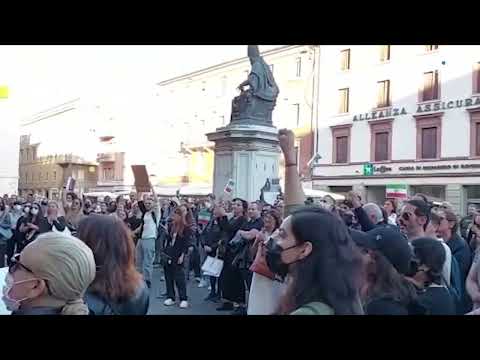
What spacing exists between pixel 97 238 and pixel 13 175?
43.0 m

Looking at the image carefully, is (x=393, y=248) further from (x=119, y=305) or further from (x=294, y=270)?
(x=119, y=305)

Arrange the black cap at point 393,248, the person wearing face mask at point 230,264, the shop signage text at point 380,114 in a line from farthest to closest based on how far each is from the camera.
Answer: the shop signage text at point 380,114 → the person wearing face mask at point 230,264 → the black cap at point 393,248

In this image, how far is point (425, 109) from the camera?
28.0 metres

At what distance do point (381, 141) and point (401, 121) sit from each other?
1553 mm

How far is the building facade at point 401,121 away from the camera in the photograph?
26375 millimetres

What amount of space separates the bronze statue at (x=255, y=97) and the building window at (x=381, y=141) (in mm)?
16588

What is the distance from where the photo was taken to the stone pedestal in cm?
1367

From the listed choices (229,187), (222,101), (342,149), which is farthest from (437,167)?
(229,187)

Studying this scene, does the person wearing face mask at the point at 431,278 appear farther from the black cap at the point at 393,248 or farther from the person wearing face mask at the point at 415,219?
the person wearing face mask at the point at 415,219

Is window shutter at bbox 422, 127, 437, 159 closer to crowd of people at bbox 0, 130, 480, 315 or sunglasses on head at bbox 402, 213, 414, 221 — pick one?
crowd of people at bbox 0, 130, 480, 315

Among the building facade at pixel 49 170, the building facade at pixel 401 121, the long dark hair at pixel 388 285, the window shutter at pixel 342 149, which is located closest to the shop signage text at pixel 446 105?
the building facade at pixel 401 121

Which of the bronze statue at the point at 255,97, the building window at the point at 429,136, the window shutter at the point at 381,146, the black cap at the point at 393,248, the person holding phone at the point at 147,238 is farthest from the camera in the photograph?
the window shutter at the point at 381,146

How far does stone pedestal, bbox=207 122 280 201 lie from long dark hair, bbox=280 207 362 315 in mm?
11208
